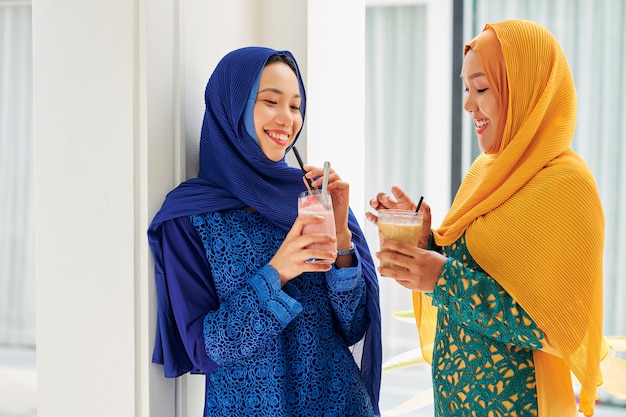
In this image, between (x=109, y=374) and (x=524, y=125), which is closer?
(x=524, y=125)

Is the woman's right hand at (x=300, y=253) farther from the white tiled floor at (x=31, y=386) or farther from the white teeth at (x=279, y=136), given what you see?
the white tiled floor at (x=31, y=386)

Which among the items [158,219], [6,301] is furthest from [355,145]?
[6,301]

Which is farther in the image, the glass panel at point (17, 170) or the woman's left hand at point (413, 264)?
the glass panel at point (17, 170)

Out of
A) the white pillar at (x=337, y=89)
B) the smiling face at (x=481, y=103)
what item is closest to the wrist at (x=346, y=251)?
the smiling face at (x=481, y=103)

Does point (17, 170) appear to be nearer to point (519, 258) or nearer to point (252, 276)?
point (252, 276)

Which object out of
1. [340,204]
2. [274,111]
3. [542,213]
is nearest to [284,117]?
[274,111]

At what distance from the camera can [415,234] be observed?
54.1 inches

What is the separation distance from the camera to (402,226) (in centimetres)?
136

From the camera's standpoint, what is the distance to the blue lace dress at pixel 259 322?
133 cm

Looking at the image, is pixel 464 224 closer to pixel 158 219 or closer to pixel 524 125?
pixel 524 125

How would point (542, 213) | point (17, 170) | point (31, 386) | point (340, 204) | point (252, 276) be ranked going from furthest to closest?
point (17, 170) → point (31, 386) → point (340, 204) → point (252, 276) → point (542, 213)

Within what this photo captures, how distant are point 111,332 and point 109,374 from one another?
0.34ft

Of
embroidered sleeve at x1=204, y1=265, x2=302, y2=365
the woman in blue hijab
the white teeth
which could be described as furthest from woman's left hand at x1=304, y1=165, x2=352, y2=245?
embroidered sleeve at x1=204, y1=265, x2=302, y2=365

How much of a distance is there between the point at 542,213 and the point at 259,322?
2.15 feet
